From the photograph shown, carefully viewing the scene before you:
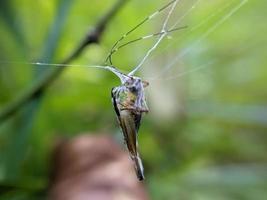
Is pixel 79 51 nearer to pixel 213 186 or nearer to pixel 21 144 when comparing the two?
pixel 21 144

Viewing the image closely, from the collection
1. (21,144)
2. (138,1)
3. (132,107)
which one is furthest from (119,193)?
(138,1)

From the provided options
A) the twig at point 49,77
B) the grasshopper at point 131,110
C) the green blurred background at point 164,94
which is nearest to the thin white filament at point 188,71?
the green blurred background at point 164,94

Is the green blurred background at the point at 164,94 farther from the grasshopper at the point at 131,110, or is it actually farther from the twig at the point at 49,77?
the grasshopper at the point at 131,110

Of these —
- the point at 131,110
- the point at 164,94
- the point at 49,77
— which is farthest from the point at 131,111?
the point at 164,94

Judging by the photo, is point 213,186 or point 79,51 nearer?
point 79,51

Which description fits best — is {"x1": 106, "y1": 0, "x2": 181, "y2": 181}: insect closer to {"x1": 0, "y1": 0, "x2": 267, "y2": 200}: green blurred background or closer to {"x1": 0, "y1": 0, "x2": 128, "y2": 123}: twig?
{"x1": 0, "y1": 0, "x2": 128, "y2": 123}: twig

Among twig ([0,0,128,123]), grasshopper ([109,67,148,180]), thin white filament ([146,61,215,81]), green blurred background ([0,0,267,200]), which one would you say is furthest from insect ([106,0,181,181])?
thin white filament ([146,61,215,81])
